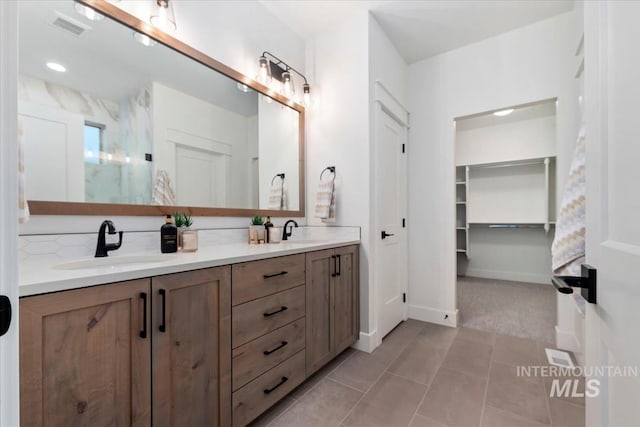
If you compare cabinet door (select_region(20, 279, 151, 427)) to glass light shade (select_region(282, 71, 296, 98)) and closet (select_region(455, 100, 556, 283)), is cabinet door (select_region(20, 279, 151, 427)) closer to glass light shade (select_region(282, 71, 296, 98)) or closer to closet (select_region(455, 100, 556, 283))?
glass light shade (select_region(282, 71, 296, 98))

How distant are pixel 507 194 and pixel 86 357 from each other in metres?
5.45

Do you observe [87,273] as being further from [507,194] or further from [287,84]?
[507,194]

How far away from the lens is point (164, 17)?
4.99ft

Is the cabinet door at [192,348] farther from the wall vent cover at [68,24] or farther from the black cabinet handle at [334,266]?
the wall vent cover at [68,24]

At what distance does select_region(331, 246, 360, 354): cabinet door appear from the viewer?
6.41 feet

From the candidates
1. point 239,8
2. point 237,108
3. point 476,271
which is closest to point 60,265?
point 237,108

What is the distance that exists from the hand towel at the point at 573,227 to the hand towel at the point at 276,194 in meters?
1.85

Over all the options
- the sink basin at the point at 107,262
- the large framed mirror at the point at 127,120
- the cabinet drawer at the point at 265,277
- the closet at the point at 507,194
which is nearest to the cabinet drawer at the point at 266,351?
the cabinet drawer at the point at 265,277

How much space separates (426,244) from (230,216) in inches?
83.4

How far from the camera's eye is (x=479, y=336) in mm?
2461

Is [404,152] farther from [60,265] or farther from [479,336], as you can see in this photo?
[60,265]

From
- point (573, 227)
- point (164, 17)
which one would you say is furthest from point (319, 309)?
point (164, 17)

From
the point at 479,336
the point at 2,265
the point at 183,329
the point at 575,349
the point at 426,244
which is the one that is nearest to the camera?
the point at 2,265

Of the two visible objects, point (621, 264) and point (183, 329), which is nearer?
point (621, 264)
